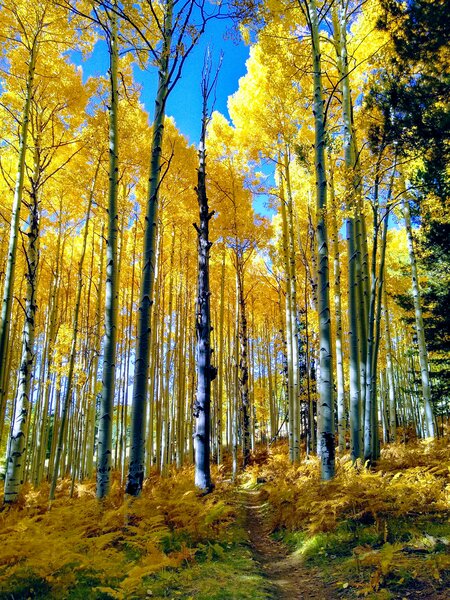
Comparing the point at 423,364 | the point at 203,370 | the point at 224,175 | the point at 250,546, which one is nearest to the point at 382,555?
the point at 250,546

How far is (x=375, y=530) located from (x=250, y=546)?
183 cm

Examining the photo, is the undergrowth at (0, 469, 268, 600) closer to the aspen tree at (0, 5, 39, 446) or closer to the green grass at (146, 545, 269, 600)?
Answer: the green grass at (146, 545, 269, 600)

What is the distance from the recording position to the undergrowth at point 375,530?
3.16m

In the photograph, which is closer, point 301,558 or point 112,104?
point 301,558

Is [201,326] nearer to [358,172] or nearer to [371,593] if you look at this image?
[358,172]

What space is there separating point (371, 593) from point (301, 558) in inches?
59.5

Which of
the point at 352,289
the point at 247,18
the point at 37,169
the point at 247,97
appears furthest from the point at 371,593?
the point at 247,97

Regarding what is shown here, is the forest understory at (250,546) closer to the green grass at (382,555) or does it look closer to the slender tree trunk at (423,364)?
the green grass at (382,555)

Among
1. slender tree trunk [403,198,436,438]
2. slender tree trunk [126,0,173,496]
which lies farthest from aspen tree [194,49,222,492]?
slender tree trunk [403,198,436,438]

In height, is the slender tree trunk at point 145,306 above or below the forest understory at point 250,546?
above

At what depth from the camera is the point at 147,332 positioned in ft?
15.4

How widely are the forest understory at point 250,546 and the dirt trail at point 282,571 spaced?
2 cm

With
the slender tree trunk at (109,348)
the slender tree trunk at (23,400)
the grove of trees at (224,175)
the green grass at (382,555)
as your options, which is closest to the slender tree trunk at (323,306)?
the grove of trees at (224,175)

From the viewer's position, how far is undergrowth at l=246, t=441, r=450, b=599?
316 centimetres
